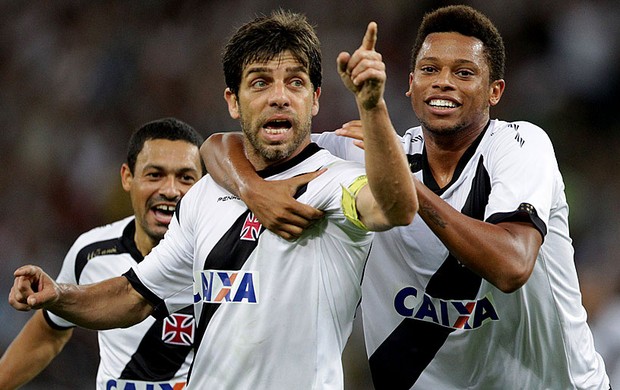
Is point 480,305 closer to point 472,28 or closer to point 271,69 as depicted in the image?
point 472,28

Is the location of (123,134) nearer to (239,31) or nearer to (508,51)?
(508,51)

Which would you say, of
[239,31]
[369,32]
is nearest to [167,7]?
[239,31]

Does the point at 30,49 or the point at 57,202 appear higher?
the point at 30,49

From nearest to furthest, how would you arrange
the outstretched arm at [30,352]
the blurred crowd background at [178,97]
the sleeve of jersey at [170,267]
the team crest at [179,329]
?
1. the sleeve of jersey at [170,267]
2. the team crest at [179,329]
3. the outstretched arm at [30,352]
4. the blurred crowd background at [178,97]

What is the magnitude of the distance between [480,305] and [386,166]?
1.24 m

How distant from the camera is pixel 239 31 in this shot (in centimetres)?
371

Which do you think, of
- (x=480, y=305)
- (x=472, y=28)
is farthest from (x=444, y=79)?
(x=480, y=305)

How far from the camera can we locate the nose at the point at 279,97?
346 cm

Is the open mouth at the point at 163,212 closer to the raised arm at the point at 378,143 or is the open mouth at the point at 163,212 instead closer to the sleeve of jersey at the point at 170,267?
the sleeve of jersey at the point at 170,267

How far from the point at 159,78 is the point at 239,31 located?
20.6 ft

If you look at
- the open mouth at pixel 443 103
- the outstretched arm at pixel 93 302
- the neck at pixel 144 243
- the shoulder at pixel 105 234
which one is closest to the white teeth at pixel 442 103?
the open mouth at pixel 443 103

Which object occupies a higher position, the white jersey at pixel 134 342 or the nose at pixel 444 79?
the nose at pixel 444 79

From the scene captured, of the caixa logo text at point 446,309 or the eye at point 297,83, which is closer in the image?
the eye at point 297,83

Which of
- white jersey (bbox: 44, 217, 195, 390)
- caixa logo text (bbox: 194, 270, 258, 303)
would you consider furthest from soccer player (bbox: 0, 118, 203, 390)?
caixa logo text (bbox: 194, 270, 258, 303)
